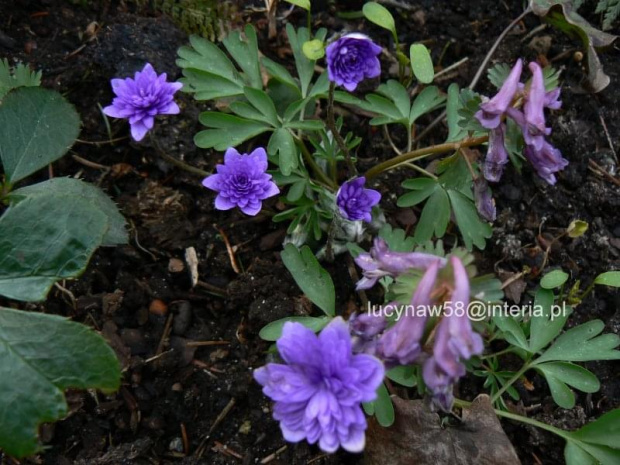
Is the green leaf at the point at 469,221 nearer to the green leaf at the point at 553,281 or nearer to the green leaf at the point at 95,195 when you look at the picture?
the green leaf at the point at 553,281

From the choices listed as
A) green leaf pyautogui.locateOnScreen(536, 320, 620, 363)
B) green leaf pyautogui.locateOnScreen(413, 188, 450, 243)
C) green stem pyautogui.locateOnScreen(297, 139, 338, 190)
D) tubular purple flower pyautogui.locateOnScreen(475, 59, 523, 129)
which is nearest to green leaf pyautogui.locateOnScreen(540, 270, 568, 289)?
green leaf pyautogui.locateOnScreen(536, 320, 620, 363)

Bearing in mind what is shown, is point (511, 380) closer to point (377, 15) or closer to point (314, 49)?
point (314, 49)

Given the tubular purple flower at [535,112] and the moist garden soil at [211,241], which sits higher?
the tubular purple flower at [535,112]

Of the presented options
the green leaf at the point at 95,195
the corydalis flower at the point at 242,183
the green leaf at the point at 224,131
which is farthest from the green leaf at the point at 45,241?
the green leaf at the point at 224,131

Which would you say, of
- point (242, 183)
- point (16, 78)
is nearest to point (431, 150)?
point (242, 183)

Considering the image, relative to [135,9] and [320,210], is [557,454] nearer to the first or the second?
[320,210]

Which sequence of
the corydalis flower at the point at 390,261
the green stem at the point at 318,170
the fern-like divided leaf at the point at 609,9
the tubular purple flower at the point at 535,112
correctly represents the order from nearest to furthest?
the corydalis flower at the point at 390,261 → the tubular purple flower at the point at 535,112 → the green stem at the point at 318,170 → the fern-like divided leaf at the point at 609,9
